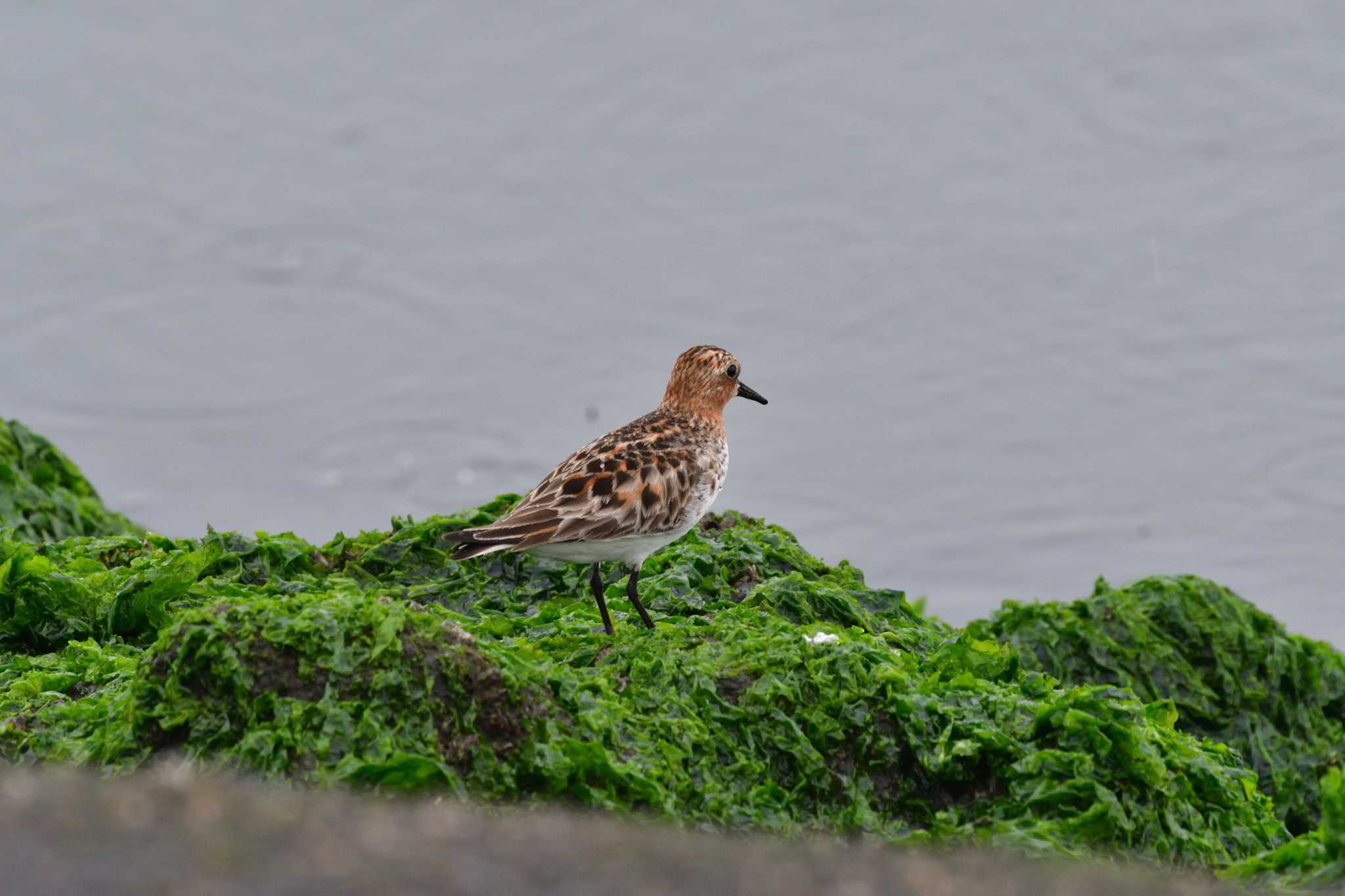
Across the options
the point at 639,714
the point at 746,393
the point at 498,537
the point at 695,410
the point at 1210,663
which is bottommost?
the point at 639,714

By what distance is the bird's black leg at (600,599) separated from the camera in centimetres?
682

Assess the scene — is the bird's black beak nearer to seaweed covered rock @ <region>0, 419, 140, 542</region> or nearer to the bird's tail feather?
the bird's tail feather

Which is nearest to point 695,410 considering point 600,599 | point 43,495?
point 600,599

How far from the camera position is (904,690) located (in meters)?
5.95

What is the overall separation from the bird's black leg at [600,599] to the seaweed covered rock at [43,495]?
3.44m

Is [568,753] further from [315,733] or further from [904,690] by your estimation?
[904,690]

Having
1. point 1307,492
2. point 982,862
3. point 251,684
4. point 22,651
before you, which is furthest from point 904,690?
point 1307,492

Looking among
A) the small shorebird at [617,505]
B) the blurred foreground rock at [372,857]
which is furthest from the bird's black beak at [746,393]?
the blurred foreground rock at [372,857]

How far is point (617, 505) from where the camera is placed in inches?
280

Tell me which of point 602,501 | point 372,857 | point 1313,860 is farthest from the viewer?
point 602,501

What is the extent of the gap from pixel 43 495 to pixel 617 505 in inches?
156

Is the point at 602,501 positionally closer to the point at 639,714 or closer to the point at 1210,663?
the point at 639,714

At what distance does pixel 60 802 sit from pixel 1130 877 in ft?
7.93

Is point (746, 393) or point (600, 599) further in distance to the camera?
point (746, 393)
